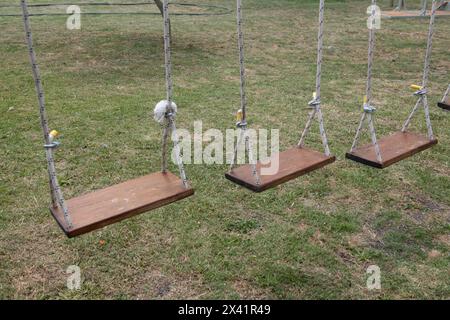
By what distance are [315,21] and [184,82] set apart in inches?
238

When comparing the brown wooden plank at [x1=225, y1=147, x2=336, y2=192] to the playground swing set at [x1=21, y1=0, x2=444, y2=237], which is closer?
the playground swing set at [x1=21, y1=0, x2=444, y2=237]

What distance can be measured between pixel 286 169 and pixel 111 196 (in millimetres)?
966

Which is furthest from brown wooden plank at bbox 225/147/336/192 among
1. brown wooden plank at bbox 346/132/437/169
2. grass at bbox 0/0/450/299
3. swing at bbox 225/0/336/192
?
grass at bbox 0/0/450/299

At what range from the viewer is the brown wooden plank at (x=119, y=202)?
2239 mm

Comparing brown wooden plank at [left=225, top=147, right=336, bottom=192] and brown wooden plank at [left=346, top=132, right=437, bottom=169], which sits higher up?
brown wooden plank at [left=225, top=147, right=336, bottom=192]

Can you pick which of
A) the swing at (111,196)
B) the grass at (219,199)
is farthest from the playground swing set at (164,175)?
the grass at (219,199)

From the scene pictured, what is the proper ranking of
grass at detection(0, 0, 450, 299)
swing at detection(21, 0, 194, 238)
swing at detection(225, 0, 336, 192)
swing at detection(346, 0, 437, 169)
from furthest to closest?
swing at detection(346, 0, 437, 169), grass at detection(0, 0, 450, 299), swing at detection(225, 0, 336, 192), swing at detection(21, 0, 194, 238)

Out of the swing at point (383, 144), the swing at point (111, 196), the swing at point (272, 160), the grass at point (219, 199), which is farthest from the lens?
the swing at point (383, 144)

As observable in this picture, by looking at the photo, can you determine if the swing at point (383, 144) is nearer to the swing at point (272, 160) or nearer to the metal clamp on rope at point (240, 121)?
the swing at point (272, 160)

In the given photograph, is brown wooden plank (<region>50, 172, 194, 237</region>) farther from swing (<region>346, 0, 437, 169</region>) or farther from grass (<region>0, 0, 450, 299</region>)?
swing (<region>346, 0, 437, 169</region>)

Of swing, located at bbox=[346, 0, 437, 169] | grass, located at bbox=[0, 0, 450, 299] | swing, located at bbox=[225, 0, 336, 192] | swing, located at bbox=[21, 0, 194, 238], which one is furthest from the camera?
swing, located at bbox=[346, 0, 437, 169]

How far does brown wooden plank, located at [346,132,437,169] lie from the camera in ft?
9.55

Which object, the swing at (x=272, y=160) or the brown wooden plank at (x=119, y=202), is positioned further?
the swing at (x=272, y=160)

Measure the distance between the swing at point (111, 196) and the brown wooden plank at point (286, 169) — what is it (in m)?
0.32
